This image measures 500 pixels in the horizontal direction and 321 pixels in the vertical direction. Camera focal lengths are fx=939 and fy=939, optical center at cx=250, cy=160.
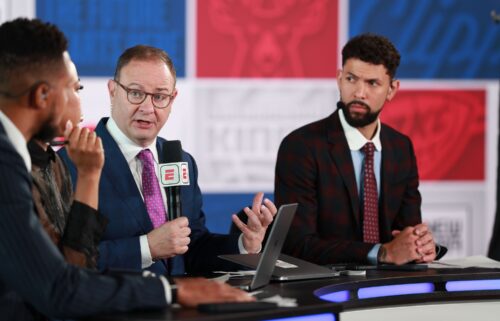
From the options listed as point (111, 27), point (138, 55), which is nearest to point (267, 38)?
point (111, 27)

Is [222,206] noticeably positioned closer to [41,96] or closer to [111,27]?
[111,27]

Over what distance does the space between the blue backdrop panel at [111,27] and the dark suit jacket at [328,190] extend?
1.76m

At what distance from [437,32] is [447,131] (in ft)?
2.08

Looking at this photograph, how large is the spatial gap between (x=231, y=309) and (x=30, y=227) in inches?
20.3

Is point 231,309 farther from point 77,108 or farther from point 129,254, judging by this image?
point 129,254

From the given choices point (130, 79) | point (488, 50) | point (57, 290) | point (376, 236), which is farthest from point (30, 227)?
point (488, 50)

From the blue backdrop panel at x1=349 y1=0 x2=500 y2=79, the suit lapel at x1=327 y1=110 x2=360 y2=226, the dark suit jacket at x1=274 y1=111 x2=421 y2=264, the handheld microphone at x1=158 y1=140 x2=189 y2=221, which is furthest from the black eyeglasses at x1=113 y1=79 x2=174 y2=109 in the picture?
the blue backdrop panel at x1=349 y1=0 x2=500 y2=79

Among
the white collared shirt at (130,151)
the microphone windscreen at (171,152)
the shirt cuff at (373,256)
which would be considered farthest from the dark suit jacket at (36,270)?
the shirt cuff at (373,256)

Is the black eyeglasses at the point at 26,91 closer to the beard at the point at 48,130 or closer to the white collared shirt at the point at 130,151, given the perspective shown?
the beard at the point at 48,130

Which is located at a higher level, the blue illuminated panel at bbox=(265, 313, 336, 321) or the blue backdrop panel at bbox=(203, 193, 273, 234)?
the blue illuminated panel at bbox=(265, 313, 336, 321)

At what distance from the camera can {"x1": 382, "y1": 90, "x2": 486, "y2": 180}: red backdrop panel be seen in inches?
235

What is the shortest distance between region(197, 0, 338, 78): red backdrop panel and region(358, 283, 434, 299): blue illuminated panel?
107 inches

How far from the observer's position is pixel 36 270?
2127 mm

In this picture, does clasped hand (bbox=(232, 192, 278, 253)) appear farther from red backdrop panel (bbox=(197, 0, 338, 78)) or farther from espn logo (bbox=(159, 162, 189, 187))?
red backdrop panel (bbox=(197, 0, 338, 78))
